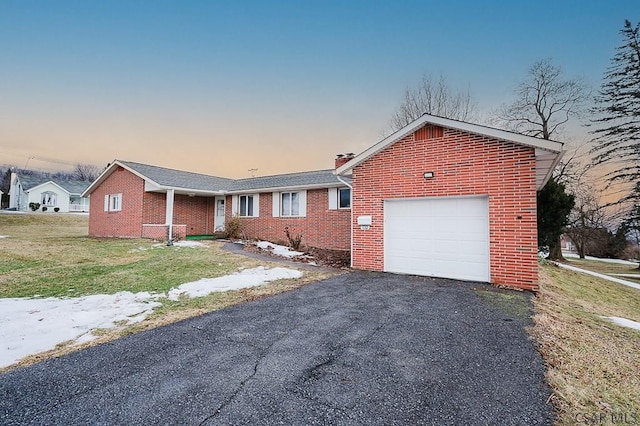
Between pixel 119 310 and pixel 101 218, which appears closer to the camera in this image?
pixel 119 310

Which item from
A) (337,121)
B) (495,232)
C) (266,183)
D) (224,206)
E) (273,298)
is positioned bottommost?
(273,298)

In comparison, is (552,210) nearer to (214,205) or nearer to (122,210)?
(214,205)

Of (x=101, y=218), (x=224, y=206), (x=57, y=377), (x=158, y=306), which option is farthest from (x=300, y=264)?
(x=101, y=218)

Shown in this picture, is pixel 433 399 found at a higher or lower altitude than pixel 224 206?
lower

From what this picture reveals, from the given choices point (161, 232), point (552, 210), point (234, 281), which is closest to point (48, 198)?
point (161, 232)

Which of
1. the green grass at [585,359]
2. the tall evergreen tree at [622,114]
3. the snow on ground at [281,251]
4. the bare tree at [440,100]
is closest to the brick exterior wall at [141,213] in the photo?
the snow on ground at [281,251]

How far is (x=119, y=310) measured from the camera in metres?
5.16

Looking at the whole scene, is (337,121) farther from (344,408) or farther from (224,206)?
(344,408)

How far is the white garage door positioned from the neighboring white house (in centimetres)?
5080

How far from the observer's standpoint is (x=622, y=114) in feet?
58.5

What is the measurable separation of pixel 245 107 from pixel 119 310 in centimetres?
1253

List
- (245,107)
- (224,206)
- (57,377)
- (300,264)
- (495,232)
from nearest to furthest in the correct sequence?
1. (57,377)
2. (495,232)
3. (300,264)
4. (245,107)
5. (224,206)

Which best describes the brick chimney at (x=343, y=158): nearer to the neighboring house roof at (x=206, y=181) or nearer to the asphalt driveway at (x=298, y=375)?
the neighboring house roof at (x=206, y=181)

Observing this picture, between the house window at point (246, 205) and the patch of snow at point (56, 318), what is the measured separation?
1177cm
